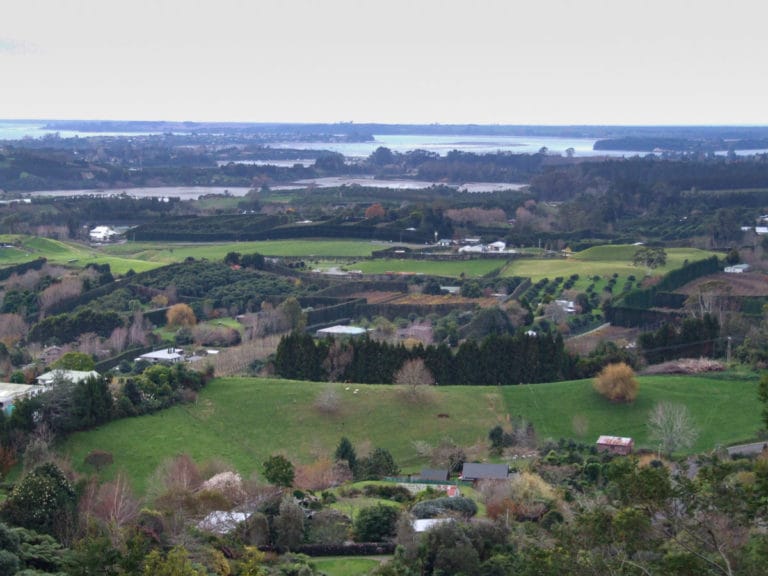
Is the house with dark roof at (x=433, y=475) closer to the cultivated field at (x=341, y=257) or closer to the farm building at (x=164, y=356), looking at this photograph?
the farm building at (x=164, y=356)

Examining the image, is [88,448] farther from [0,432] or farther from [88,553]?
[88,553]

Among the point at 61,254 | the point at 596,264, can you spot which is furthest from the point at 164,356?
the point at 61,254

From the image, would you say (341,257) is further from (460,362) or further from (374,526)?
(374,526)

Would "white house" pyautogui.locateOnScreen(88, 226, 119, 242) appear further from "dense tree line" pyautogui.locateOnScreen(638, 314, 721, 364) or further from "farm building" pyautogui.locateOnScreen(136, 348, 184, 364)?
"dense tree line" pyautogui.locateOnScreen(638, 314, 721, 364)

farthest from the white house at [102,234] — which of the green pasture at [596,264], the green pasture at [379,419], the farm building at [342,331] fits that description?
the green pasture at [379,419]

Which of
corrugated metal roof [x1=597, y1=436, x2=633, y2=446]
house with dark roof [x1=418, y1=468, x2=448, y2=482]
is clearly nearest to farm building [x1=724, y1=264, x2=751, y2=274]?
corrugated metal roof [x1=597, y1=436, x2=633, y2=446]

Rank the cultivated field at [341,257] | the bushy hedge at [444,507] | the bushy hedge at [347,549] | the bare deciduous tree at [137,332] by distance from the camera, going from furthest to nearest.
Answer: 1. the cultivated field at [341,257]
2. the bare deciduous tree at [137,332]
3. the bushy hedge at [444,507]
4. the bushy hedge at [347,549]
